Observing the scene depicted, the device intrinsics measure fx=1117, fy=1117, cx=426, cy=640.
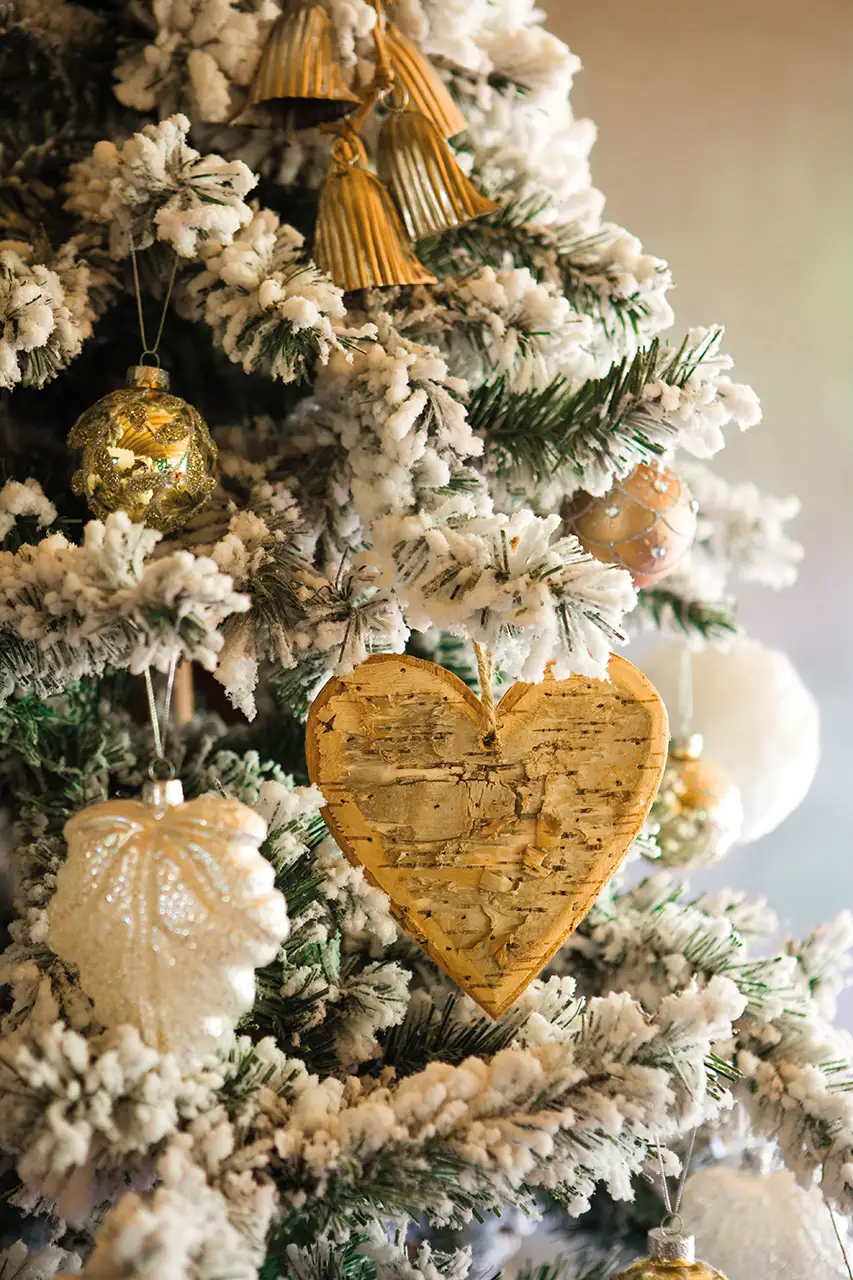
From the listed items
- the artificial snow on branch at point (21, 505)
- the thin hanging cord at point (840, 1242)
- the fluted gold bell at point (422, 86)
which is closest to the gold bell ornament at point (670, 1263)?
the thin hanging cord at point (840, 1242)

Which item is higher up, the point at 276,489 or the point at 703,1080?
the point at 276,489

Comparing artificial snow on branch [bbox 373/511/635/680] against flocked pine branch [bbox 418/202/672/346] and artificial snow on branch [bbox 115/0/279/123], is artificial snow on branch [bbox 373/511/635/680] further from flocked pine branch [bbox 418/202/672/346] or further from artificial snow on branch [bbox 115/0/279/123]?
artificial snow on branch [bbox 115/0/279/123]

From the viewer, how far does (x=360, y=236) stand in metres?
0.61

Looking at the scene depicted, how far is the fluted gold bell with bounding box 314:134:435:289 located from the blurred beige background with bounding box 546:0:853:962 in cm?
78

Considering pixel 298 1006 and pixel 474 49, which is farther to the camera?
pixel 474 49

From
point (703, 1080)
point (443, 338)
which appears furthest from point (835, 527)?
point (703, 1080)

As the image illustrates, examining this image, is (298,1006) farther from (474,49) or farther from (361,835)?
(474,49)

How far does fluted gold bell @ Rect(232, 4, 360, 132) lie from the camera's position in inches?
24.2

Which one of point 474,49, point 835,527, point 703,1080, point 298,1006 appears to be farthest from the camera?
point 835,527

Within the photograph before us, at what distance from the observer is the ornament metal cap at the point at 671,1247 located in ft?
1.95

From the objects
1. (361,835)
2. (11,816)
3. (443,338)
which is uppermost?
(443,338)

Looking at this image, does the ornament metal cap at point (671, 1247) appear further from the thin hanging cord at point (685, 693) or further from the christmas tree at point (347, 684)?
the thin hanging cord at point (685, 693)

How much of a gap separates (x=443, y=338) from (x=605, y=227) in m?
0.14

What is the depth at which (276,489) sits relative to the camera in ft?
2.03
